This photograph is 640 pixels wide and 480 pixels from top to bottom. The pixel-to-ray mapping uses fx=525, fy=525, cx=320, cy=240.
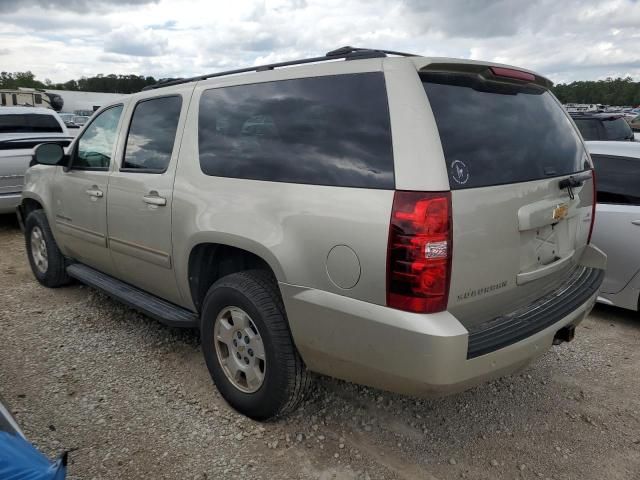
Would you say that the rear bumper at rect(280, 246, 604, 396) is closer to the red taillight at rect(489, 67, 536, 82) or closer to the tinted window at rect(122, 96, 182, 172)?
the red taillight at rect(489, 67, 536, 82)

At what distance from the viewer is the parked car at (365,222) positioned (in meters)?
2.19

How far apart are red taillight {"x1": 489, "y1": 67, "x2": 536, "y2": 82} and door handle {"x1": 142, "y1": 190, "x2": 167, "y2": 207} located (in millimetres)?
2039

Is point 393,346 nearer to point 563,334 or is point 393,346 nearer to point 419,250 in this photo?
point 419,250

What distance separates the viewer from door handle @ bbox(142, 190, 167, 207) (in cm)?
329

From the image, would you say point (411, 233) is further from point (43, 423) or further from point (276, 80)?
point (43, 423)

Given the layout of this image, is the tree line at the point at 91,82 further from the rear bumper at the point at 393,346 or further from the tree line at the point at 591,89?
the rear bumper at the point at 393,346

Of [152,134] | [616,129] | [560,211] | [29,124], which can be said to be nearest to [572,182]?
[560,211]

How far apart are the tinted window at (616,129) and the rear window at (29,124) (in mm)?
9684

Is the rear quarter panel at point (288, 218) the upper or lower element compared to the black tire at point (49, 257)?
upper

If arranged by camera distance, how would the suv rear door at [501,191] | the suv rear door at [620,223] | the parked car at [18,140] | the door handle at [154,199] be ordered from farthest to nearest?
the parked car at [18,140], the suv rear door at [620,223], the door handle at [154,199], the suv rear door at [501,191]

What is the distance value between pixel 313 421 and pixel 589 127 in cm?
862

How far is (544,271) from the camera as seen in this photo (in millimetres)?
2707

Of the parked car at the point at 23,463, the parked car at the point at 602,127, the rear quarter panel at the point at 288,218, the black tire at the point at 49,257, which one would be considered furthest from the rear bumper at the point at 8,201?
the parked car at the point at 602,127

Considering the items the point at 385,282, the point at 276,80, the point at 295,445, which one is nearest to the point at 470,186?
the point at 385,282
